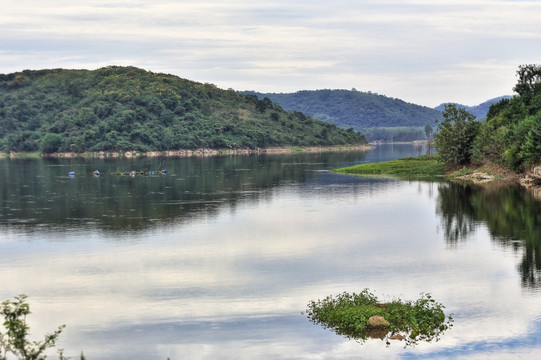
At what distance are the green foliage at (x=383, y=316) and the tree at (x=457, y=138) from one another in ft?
272

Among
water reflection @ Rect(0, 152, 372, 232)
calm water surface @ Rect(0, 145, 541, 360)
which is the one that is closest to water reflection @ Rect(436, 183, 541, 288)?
calm water surface @ Rect(0, 145, 541, 360)

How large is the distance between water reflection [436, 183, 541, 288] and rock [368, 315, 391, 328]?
1136 centimetres

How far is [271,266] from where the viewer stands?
1679 inches

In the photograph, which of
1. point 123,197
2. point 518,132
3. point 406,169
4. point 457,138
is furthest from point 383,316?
point 406,169

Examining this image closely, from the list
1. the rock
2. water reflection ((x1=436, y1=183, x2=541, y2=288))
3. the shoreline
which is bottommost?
the rock

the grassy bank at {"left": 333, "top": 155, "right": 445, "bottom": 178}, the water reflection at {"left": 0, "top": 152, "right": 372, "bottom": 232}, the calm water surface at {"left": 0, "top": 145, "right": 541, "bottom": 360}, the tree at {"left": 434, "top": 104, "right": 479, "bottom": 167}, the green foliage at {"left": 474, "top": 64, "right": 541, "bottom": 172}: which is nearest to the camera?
the calm water surface at {"left": 0, "top": 145, "right": 541, "bottom": 360}

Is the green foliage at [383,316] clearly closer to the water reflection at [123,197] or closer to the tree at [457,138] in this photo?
the water reflection at [123,197]

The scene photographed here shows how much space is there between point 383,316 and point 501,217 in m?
35.5

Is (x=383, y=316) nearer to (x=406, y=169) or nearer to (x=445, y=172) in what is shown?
(x=445, y=172)

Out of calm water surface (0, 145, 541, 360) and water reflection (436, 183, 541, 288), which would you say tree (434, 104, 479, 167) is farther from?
calm water surface (0, 145, 541, 360)

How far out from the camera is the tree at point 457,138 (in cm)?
11125

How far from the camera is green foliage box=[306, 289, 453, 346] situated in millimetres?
29141

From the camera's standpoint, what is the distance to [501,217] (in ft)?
202

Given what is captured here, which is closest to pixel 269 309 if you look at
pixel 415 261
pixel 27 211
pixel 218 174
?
pixel 415 261
